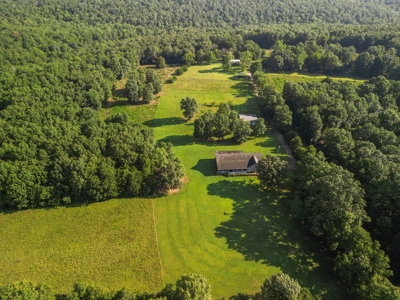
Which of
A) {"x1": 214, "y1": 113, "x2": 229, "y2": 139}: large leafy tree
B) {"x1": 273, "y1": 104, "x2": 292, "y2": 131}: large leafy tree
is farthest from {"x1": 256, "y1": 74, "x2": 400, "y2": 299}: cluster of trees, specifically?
{"x1": 214, "y1": 113, "x2": 229, "y2": 139}: large leafy tree

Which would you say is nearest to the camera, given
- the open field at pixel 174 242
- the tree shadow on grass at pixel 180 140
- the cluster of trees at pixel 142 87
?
the open field at pixel 174 242

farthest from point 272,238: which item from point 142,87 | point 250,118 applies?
point 142,87

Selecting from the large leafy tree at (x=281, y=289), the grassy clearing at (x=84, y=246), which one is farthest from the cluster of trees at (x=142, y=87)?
the large leafy tree at (x=281, y=289)

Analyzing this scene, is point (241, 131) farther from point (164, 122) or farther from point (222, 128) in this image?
point (164, 122)

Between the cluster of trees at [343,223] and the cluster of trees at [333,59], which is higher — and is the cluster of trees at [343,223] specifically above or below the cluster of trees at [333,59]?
below

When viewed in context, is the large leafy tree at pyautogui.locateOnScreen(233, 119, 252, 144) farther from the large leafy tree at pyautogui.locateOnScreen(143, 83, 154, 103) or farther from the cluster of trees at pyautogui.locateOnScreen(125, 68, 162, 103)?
the cluster of trees at pyautogui.locateOnScreen(125, 68, 162, 103)

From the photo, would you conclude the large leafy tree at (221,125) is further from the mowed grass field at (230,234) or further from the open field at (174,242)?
the open field at (174,242)
